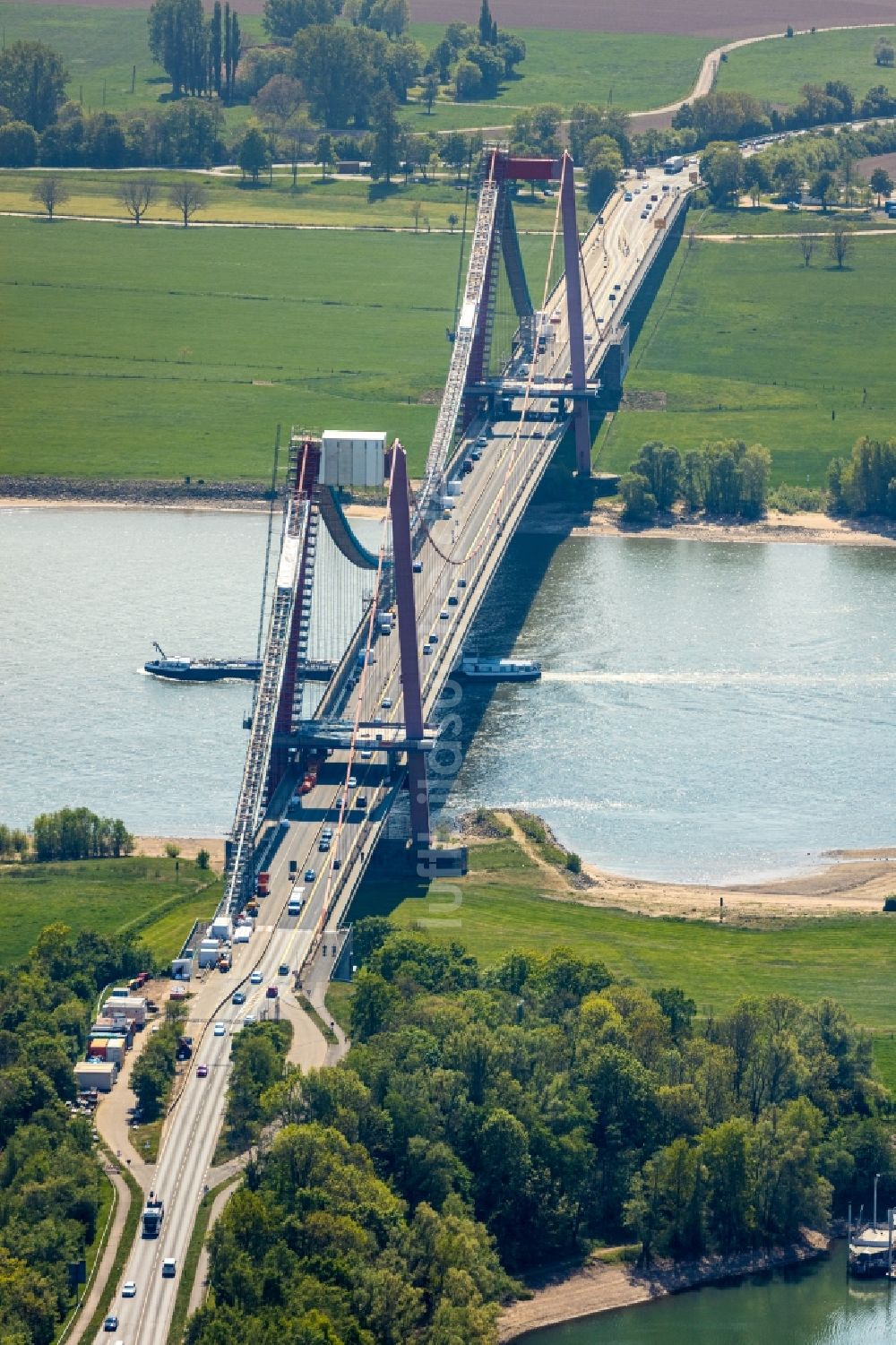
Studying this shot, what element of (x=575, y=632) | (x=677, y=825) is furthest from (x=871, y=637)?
(x=677, y=825)

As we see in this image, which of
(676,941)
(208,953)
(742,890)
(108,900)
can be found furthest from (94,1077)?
(742,890)

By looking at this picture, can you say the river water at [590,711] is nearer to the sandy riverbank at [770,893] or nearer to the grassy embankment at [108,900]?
the sandy riverbank at [770,893]

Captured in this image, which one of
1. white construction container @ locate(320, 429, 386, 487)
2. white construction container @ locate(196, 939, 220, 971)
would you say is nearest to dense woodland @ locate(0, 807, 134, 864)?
white construction container @ locate(196, 939, 220, 971)

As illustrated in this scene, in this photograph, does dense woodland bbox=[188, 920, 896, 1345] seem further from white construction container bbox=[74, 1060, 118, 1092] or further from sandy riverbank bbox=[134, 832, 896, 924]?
sandy riverbank bbox=[134, 832, 896, 924]

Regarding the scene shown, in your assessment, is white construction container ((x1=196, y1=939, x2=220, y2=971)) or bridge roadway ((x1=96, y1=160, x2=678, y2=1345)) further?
white construction container ((x1=196, y1=939, x2=220, y2=971))

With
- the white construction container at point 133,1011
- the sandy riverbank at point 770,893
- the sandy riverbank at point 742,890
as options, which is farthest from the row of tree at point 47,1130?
the sandy riverbank at point 770,893

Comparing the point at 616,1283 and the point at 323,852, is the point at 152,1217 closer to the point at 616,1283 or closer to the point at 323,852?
the point at 616,1283
